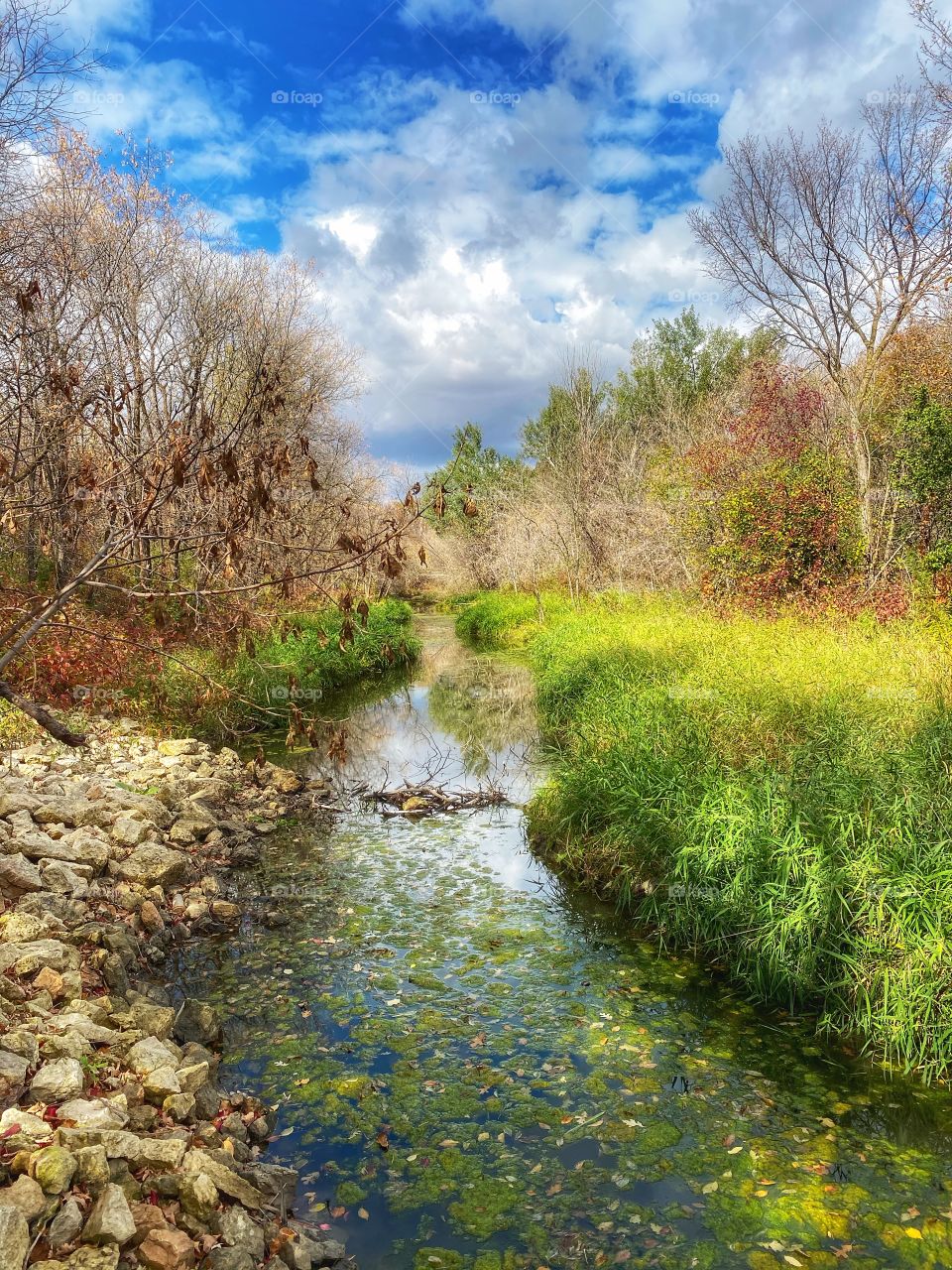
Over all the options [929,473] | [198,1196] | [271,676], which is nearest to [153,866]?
[198,1196]

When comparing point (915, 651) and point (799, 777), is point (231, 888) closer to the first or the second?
point (799, 777)

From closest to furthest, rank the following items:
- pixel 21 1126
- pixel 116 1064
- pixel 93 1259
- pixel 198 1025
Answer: pixel 93 1259 → pixel 21 1126 → pixel 116 1064 → pixel 198 1025

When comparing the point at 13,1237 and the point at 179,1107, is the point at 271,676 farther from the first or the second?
the point at 13,1237

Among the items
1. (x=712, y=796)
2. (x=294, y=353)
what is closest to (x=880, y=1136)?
(x=712, y=796)

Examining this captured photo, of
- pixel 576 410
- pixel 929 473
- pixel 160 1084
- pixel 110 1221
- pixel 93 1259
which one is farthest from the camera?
pixel 576 410

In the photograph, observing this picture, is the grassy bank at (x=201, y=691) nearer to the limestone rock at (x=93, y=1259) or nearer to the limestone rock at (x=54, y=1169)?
the limestone rock at (x=54, y=1169)

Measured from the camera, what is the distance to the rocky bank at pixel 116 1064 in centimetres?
308

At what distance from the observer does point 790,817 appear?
6395mm

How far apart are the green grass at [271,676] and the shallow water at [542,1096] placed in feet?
6.88

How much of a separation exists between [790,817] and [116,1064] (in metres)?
4.86

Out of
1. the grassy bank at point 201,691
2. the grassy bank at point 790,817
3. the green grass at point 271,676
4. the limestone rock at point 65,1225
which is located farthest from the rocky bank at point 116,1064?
the grassy bank at point 790,817

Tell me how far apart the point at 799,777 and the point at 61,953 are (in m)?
5.70

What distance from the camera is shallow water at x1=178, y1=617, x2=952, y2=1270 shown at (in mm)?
3859

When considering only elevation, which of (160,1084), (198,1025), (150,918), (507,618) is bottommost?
(198,1025)
